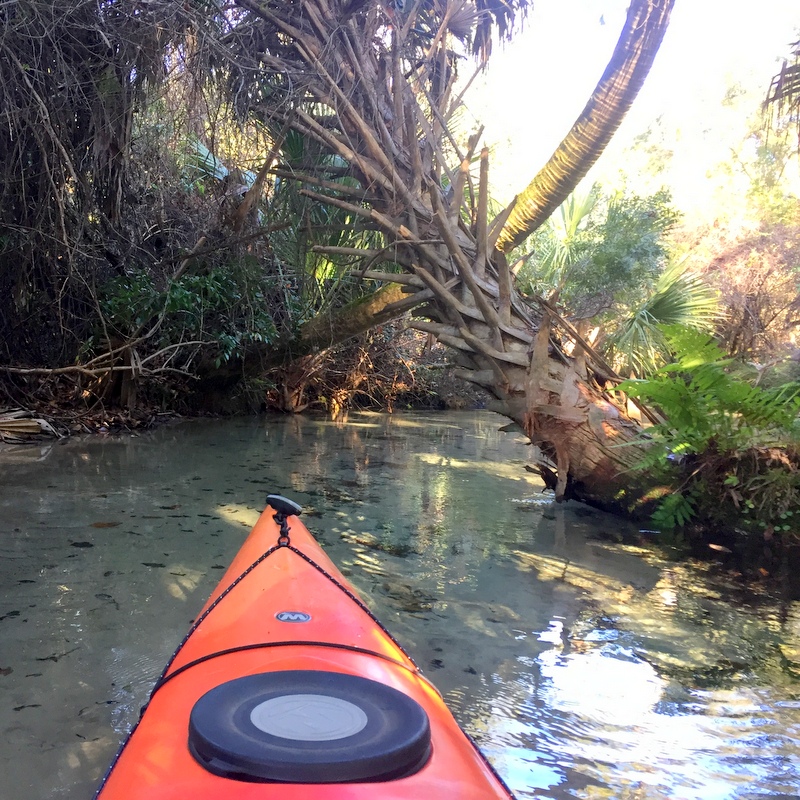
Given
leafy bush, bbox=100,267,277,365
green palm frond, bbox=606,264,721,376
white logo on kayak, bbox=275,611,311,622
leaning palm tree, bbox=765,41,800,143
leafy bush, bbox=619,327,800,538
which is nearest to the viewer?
white logo on kayak, bbox=275,611,311,622

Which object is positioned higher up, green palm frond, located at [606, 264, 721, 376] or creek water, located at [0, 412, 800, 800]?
green palm frond, located at [606, 264, 721, 376]

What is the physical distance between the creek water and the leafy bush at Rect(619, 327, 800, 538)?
1.60 feet

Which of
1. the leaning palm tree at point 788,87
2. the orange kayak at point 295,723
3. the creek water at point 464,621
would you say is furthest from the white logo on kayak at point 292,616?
the leaning palm tree at point 788,87

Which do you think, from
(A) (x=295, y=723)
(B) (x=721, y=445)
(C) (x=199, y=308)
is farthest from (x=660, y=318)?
(A) (x=295, y=723)

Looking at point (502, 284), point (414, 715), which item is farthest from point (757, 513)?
point (414, 715)

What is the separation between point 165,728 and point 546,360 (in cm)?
421

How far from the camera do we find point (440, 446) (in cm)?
927

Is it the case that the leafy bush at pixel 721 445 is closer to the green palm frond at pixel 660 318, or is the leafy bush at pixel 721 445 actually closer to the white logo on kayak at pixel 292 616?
the white logo on kayak at pixel 292 616

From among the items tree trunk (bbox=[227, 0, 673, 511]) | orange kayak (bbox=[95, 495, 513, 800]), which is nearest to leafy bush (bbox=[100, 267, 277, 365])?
tree trunk (bbox=[227, 0, 673, 511])

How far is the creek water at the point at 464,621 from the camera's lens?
2.16 meters

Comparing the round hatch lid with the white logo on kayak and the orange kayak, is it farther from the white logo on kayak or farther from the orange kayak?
the white logo on kayak

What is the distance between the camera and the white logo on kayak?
194 cm

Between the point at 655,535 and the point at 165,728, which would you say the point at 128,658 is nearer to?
the point at 165,728

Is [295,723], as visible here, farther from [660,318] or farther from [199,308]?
[660,318]
